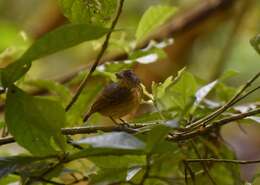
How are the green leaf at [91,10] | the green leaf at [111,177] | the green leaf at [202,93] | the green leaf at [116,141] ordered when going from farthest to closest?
the green leaf at [202,93] → the green leaf at [91,10] → the green leaf at [111,177] → the green leaf at [116,141]

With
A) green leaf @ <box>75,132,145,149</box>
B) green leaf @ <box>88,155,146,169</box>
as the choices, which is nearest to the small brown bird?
green leaf @ <box>88,155,146,169</box>

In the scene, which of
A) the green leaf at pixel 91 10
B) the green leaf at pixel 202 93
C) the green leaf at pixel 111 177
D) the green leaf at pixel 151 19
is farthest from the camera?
the green leaf at pixel 151 19

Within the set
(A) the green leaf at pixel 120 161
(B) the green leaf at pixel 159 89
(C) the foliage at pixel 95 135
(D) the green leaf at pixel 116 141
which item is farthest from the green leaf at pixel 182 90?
(D) the green leaf at pixel 116 141

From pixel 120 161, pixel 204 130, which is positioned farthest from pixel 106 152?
pixel 204 130

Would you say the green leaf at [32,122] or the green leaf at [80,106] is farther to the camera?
the green leaf at [80,106]

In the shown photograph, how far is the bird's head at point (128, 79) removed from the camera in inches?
43.7

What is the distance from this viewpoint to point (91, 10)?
920mm

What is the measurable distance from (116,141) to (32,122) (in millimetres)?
130

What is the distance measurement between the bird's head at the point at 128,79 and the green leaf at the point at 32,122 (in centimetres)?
37

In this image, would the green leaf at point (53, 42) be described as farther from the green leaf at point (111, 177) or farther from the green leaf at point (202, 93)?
the green leaf at point (202, 93)

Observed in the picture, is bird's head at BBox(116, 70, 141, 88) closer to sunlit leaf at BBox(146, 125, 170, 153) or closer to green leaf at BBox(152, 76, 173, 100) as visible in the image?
green leaf at BBox(152, 76, 173, 100)

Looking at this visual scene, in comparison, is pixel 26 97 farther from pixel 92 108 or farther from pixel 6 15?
pixel 6 15

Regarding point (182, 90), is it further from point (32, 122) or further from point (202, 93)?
point (32, 122)

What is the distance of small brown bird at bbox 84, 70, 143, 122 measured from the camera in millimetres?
1099
